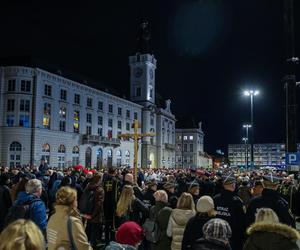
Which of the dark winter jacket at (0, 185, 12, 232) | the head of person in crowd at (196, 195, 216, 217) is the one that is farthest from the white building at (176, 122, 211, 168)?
the head of person in crowd at (196, 195, 216, 217)

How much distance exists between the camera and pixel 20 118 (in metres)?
50.0

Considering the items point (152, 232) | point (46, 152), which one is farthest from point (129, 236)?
point (46, 152)

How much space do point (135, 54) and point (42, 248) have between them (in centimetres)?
8735

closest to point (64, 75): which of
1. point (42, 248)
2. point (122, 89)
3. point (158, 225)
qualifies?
point (122, 89)

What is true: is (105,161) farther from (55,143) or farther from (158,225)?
(158,225)

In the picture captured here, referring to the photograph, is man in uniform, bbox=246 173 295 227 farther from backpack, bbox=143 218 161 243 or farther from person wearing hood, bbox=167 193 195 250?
backpack, bbox=143 218 161 243

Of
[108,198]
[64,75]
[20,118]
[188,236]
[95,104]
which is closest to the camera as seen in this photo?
[188,236]

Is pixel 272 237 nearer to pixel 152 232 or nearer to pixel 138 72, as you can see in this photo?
pixel 152 232

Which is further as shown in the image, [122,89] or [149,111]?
[122,89]

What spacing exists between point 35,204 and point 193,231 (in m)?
2.67

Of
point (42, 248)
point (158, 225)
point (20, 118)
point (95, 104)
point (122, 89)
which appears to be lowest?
point (158, 225)

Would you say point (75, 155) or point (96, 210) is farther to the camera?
point (75, 155)

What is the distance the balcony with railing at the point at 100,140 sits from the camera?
61.3 m

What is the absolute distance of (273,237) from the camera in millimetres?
4262
